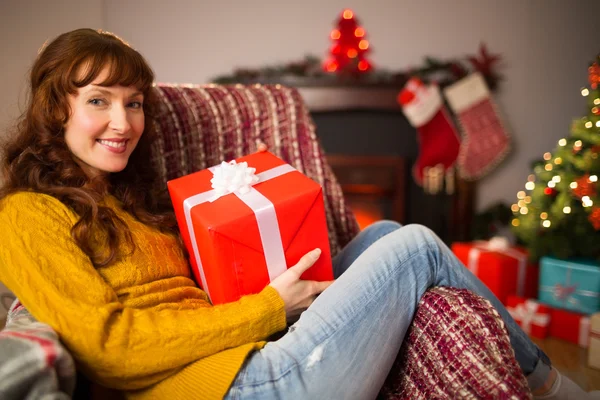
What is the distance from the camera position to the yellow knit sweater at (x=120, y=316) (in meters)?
0.84

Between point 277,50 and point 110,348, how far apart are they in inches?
105

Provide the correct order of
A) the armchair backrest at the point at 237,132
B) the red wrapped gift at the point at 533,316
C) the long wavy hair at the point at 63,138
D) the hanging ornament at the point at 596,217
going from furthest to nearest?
the red wrapped gift at the point at 533,316 < the hanging ornament at the point at 596,217 < the armchair backrest at the point at 237,132 < the long wavy hair at the point at 63,138

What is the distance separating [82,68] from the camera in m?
1.04

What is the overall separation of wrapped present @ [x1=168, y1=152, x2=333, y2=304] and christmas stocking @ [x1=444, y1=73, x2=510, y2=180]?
2007 mm

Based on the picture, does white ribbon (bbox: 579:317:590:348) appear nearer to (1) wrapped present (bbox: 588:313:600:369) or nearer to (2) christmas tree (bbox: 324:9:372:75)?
(1) wrapped present (bbox: 588:313:600:369)

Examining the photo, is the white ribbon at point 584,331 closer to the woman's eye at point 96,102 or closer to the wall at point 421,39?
the wall at point 421,39

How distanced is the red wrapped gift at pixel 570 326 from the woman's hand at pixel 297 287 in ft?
5.22

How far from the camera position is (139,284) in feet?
3.36

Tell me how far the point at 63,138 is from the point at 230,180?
39cm

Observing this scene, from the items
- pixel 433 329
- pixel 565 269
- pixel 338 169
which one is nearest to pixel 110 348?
pixel 433 329

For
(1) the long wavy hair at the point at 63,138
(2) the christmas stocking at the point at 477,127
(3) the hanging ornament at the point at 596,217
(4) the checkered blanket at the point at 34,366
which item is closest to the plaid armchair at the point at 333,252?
(4) the checkered blanket at the point at 34,366

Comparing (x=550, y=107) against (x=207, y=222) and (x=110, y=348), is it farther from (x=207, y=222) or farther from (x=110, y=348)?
(x=110, y=348)

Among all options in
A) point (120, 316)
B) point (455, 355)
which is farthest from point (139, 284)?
point (455, 355)

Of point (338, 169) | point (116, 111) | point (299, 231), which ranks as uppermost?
point (116, 111)
